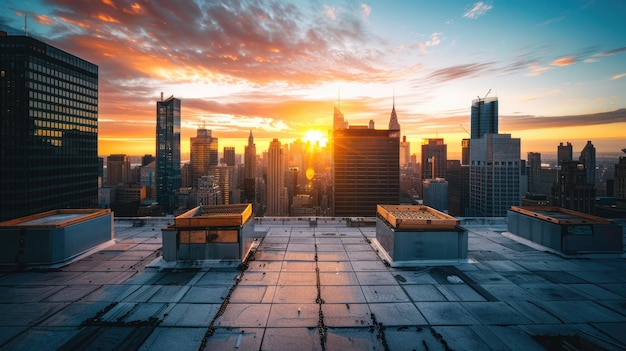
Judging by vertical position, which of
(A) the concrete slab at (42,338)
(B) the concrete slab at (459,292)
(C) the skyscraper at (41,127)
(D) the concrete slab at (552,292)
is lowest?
(A) the concrete slab at (42,338)

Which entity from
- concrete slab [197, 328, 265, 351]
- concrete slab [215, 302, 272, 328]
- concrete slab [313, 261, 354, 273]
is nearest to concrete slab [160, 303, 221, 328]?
concrete slab [215, 302, 272, 328]

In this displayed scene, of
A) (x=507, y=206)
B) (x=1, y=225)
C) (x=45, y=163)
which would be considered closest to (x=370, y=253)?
(x=1, y=225)

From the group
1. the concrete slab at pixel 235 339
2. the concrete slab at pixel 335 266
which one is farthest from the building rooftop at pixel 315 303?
the concrete slab at pixel 335 266

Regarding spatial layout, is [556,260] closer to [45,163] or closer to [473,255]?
[473,255]

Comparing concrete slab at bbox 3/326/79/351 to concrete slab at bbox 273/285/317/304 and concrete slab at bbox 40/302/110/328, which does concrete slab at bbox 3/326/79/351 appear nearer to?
concrete slab at bbox 40/302/110/328

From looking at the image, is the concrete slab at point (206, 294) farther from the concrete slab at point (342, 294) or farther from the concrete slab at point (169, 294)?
the concrete slab at point (342, 294)

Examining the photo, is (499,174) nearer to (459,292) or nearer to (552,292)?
(552,292)

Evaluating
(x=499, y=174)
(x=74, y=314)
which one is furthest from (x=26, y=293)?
(x=499, y=174)
